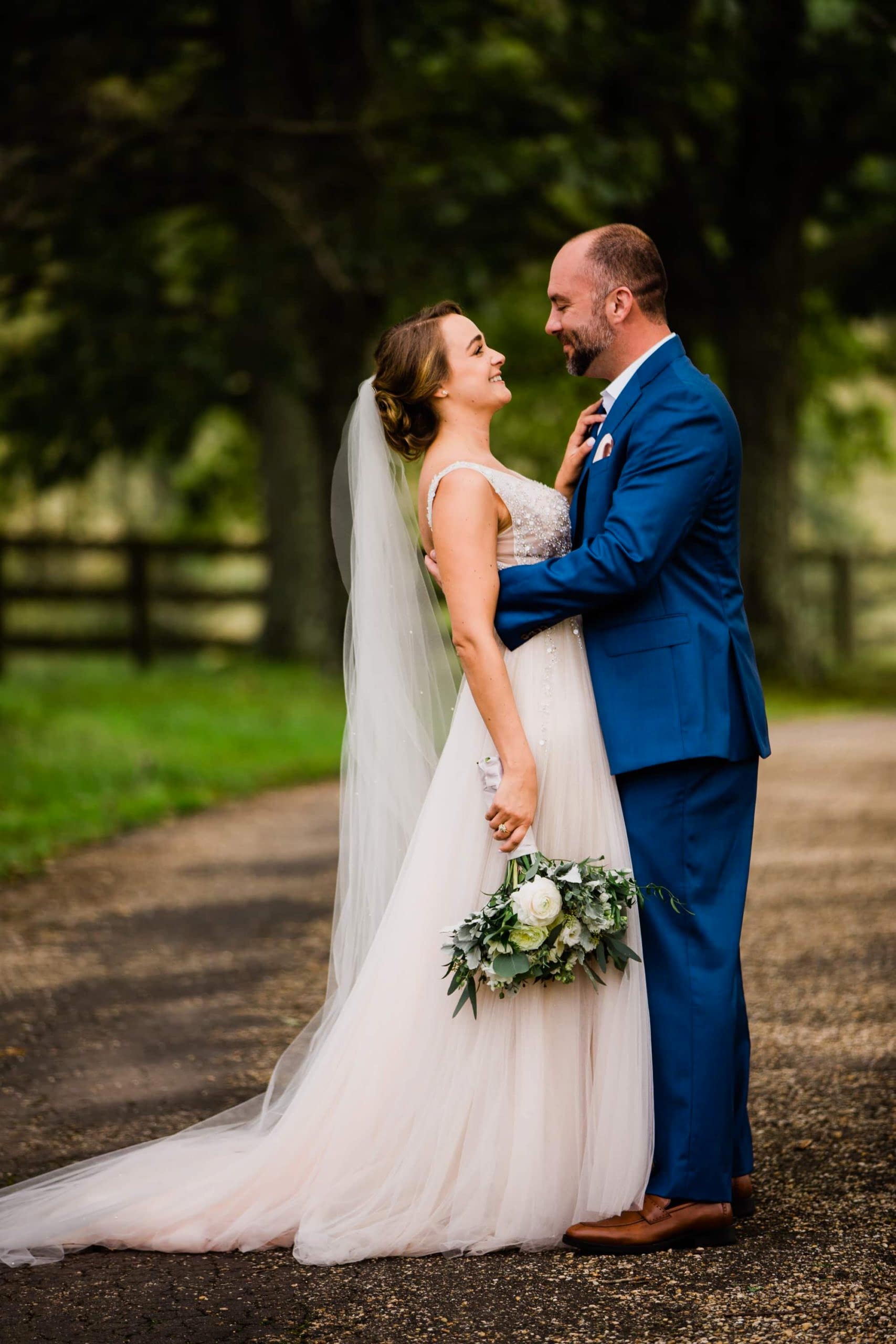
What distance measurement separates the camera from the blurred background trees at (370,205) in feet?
39.3

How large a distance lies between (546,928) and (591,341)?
1.30m

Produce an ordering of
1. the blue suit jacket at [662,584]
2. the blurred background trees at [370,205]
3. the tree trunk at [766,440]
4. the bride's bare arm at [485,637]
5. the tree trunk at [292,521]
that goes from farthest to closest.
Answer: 1. the tree trunk at [292,521]
2. the tree trunk at [766,440]
3. the blurred background trees at [370,205]
4. the bride's bare arm at [485,637]
5. the blue suit jacket at [662,584]

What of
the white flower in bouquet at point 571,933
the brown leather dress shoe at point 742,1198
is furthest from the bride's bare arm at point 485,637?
the brown leather dress shoe at point 742,1198

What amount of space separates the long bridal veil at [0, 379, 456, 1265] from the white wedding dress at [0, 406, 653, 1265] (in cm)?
14

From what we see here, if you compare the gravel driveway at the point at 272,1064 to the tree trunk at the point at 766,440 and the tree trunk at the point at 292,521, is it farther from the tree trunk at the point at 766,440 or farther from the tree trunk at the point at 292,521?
the tree trunk at the point at 292,521

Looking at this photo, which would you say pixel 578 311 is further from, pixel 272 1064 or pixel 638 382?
pixel 272 1064

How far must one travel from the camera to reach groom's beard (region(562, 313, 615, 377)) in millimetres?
3258

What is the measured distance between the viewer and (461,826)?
3.42 metres

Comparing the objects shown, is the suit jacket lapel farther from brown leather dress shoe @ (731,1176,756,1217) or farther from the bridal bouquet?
brown leather dress shoe @ (731,1176,756,1217)

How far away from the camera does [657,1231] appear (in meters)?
3.15

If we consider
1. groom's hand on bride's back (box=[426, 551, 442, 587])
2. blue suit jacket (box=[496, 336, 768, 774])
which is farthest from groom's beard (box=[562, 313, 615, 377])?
groom's hand on bride's back (box=[426, 551, 442, 587])

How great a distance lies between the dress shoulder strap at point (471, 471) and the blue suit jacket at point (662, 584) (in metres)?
0.20

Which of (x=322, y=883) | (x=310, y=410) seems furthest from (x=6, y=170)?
(x=322, y=883)

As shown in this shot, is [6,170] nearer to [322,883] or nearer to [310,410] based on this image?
[310,410]
